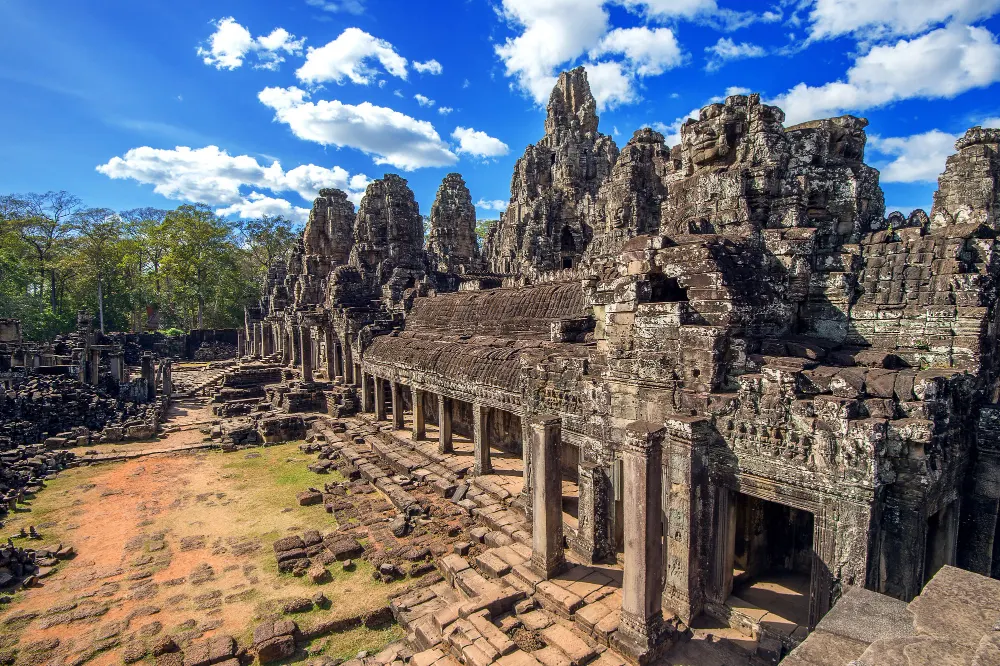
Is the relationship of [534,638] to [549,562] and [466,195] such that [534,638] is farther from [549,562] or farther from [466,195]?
[466,195]

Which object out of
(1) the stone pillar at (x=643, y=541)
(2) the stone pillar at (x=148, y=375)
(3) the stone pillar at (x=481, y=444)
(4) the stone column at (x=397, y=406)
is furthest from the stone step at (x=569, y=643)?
(2) the stone pillar at (x=148, y=375)

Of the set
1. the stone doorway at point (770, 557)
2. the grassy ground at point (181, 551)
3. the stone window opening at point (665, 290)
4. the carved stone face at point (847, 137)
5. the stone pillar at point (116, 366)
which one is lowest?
the grassy ground at point (181, 551)

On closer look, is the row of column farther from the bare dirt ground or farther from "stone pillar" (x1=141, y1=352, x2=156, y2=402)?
"stone pillar" (x1=141, y1=352, x2=156, y2=402)

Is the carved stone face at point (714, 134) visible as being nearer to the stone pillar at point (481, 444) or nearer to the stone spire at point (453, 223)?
the stone pillar at point (481, 444)

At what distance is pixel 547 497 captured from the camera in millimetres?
8500

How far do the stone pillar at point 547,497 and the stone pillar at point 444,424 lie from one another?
7.59m

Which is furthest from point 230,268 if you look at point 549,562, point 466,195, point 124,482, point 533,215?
point 549,562

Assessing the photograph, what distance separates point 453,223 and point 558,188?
10776 millimetres

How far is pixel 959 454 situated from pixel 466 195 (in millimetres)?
41569

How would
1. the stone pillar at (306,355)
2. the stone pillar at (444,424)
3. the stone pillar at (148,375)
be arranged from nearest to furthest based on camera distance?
1. the stone pillar at (444,424)
2. the stone pillar at (148,375)
3. the stone pillar at (306,355)

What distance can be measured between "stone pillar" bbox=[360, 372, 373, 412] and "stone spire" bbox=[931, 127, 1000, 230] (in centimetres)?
→ 2212

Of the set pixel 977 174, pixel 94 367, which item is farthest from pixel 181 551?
pixel 977 174

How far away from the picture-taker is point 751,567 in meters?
8.20

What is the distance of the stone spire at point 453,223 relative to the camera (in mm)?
43031
